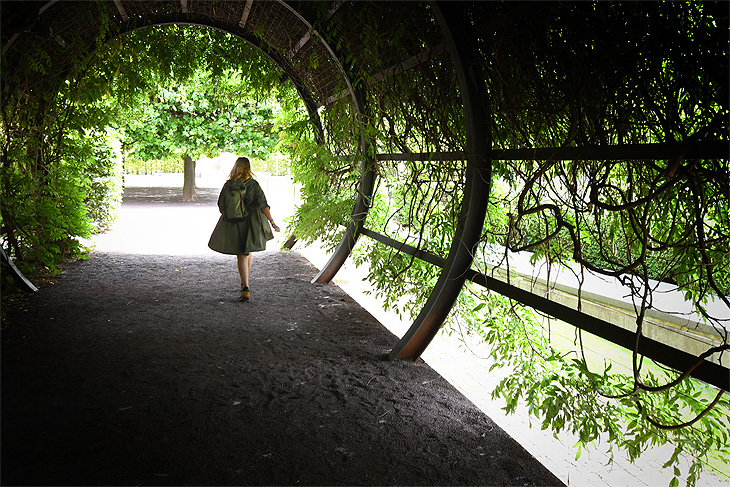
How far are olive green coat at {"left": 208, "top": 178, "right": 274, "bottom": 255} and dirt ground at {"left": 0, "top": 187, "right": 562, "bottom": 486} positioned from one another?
2.16 ft

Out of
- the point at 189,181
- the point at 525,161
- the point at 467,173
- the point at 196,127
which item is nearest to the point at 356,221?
the point at 467,173

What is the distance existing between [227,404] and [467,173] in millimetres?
2078

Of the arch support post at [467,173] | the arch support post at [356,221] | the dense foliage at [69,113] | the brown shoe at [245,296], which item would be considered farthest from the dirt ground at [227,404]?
the dense foliage at [69,113]

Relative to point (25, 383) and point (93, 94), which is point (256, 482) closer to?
point (25, 383)

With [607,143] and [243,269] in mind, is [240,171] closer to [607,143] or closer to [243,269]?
[243,269]

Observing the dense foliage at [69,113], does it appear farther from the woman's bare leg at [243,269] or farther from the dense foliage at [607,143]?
the dense foliage at [607,143]

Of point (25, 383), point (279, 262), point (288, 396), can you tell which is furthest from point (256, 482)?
point (279, 262)

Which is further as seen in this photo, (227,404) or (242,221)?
(242,221)

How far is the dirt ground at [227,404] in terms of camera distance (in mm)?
2670

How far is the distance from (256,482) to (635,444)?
1717mm

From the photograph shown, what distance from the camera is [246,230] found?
6102mm

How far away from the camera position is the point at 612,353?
604cm

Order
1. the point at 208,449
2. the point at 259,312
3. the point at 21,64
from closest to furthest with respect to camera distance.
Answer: the point at 208,449 < the point at 259,312 < the point at 21,64

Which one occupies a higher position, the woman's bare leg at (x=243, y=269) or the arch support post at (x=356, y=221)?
the arch support post at (x=356, y=221)
